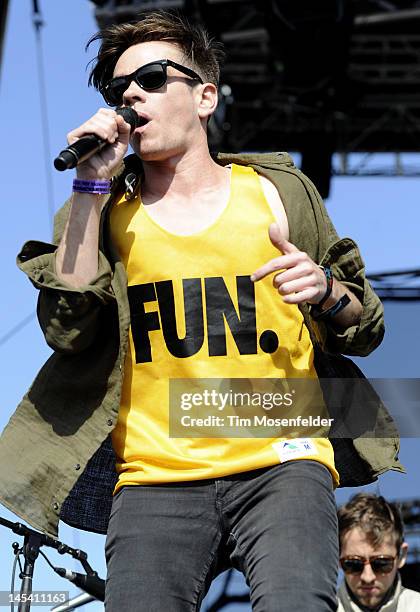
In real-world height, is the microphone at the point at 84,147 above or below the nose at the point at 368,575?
above

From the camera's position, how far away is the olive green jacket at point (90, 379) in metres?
2.50

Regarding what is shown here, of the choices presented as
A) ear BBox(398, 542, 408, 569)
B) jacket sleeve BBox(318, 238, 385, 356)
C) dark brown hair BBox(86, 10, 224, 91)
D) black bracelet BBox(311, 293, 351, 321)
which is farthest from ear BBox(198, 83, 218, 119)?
ear BBox(398, 542, 408, 569)

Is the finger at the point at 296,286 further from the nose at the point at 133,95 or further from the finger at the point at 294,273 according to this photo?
the nose at the point at 133,95

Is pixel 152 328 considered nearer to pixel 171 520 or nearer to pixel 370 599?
pixel 171 520

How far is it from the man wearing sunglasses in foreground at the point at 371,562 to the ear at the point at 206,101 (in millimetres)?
2257

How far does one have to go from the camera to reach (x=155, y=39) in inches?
112

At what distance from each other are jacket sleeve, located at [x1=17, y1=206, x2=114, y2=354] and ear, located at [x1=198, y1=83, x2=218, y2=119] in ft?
1.81

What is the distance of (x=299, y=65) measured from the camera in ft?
24.7

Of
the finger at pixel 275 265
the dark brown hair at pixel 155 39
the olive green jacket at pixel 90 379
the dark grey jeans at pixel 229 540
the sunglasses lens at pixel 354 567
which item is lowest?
the sunglasses lens at pixel 354 567

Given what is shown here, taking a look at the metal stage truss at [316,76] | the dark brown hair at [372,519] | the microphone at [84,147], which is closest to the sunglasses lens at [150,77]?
the microphone at [84,147]

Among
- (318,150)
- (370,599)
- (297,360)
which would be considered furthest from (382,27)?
(297,360)

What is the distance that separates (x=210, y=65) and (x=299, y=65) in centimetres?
474

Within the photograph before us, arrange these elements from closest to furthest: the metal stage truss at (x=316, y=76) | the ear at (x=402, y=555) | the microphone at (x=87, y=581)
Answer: the microphone at (x=87, y=581) → the ear at (x=402, y=555) → the metal stage truss at (x=316, y=76)

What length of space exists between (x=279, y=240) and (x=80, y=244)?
1.53 feet
